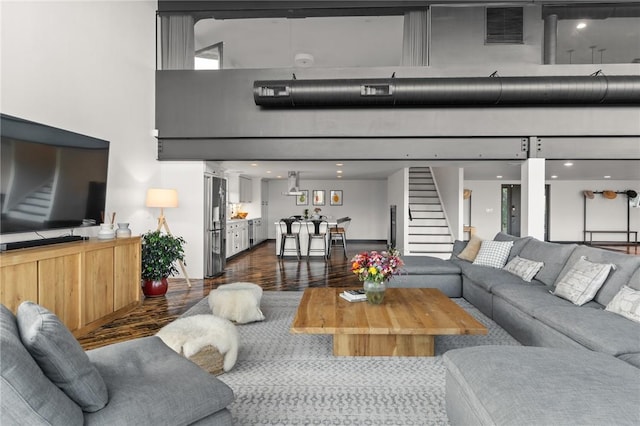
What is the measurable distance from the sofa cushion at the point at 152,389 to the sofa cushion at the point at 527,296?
2737 mm

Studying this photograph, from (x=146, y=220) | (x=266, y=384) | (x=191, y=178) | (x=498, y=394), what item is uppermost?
(x=191, y=178)

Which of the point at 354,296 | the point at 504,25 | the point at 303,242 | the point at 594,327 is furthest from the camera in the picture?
the point at 303,242

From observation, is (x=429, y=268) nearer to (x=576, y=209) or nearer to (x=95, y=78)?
(x=95, y=78)

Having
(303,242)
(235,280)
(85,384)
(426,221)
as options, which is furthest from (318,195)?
(85,384)

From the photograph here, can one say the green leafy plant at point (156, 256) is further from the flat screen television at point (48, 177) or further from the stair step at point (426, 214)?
the stair step at point (426, 214)

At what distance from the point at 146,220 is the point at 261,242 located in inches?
263

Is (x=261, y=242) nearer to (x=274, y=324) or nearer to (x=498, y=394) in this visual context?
(x=274, y=324)

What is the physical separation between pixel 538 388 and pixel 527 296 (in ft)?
6.97

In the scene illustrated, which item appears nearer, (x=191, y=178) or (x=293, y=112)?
(x=293, y=112)

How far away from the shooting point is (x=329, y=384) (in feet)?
8.89

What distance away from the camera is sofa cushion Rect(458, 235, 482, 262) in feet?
18.1

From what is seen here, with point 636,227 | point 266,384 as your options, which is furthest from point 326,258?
point 636,227

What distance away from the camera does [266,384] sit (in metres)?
2.71

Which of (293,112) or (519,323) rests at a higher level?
(293,112)
